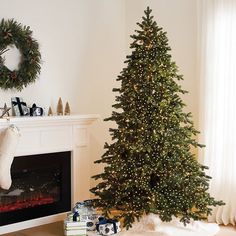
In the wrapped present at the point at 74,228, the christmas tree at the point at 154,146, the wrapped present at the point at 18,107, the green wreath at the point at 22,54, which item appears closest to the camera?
the christmas tree at the point at 154,146

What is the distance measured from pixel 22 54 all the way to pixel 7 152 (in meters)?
1.01

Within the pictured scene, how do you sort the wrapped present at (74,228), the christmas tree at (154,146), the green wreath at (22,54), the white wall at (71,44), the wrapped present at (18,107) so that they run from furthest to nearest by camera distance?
the white wall at (71,44)
the wrapped present at (18,107)
the green wreath at (22,54)
the wrapped present at (74,228)
the christmas tree at (154,146)

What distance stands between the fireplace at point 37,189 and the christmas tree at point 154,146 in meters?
0.76

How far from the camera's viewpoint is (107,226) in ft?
12.7

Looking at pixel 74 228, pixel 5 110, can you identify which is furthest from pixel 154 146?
pixel 5 110

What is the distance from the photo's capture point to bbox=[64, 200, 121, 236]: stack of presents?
3.84 m

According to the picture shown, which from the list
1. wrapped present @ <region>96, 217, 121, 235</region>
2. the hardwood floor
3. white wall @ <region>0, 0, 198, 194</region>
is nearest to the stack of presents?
wrapped present @ <region>96, 217, 121, 235</region>

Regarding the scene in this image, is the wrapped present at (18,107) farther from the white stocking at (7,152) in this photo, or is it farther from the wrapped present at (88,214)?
the wrapped present at (88,214)

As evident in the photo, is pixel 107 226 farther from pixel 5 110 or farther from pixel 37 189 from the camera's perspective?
pixel 5 110

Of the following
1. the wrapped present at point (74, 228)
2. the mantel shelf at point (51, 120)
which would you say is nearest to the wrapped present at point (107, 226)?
the wrapped present at point (74, 228)

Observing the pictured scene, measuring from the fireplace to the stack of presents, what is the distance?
0.35 meters

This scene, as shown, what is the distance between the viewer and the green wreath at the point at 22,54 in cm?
398

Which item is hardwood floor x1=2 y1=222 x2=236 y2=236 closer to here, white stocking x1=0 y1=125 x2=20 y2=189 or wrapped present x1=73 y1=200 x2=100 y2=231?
wrapped present x1=73 y1=200 x2=100 y2=231

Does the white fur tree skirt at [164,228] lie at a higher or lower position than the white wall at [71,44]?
lower
